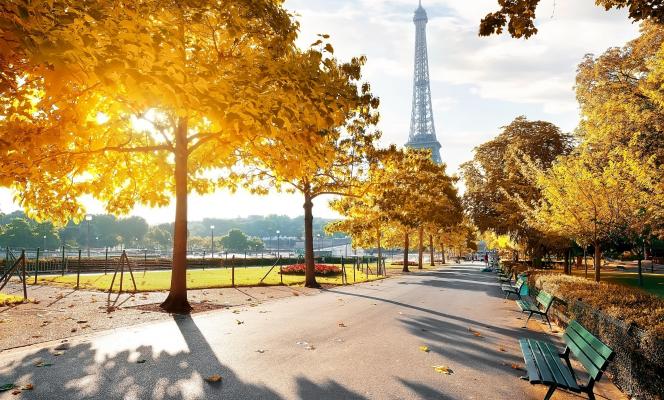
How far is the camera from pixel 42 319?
1008cm

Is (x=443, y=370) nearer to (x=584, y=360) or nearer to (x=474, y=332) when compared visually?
(x=584, y=360)

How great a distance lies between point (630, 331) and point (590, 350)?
105 centimetres

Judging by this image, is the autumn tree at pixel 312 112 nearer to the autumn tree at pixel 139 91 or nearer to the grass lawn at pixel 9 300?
the autumn tree at pixel 139 91

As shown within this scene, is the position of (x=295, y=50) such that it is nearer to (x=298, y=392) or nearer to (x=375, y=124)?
(x=298, y=392)

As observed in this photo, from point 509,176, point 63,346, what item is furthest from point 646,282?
point 63,346

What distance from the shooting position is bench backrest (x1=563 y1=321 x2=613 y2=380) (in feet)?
15.5

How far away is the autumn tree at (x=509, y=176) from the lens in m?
31.6

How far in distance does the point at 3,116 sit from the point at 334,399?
8.33 metres

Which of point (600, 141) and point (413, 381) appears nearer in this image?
point (413, 381)

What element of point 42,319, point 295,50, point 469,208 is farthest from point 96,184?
point 469,208

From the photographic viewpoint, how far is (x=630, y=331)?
586cm

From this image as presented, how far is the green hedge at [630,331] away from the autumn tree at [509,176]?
72.6 feet

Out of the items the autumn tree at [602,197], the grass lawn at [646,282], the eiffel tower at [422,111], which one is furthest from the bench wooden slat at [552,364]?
the eiffel tower at [422,111]

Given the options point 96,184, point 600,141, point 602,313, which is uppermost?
point 600,141
